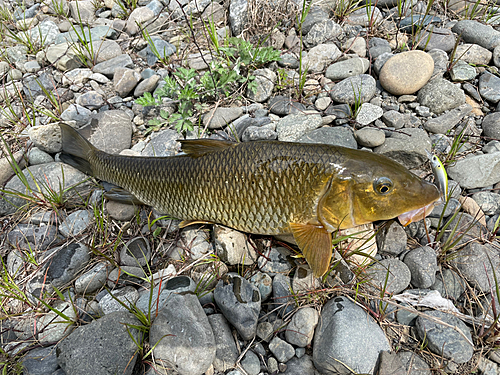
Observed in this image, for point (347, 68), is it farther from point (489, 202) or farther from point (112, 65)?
point (112, 65)

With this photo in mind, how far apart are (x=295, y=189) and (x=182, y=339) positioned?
1.63 meters

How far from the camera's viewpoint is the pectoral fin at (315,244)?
288cm

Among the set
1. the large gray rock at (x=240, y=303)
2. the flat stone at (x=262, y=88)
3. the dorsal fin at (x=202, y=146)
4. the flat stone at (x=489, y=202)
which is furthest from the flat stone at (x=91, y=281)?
the flat stone at (x=489, y=202)

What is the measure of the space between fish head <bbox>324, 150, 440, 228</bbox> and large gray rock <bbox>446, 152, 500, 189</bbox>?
953 mm

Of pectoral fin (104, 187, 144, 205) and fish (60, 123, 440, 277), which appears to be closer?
fish (60, 123, 440, 277)

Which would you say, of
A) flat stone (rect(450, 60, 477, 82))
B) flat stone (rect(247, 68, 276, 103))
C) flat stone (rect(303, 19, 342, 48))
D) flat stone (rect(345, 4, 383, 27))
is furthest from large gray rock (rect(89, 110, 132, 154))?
flat stone (rect(450, 60, 477, 82))

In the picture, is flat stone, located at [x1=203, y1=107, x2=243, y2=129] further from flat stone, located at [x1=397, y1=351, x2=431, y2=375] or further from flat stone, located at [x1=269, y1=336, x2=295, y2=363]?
flat stone, located at [x1=397, y1=351, x2=431, y2=375]

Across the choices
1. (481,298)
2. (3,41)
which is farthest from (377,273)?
(3,41)

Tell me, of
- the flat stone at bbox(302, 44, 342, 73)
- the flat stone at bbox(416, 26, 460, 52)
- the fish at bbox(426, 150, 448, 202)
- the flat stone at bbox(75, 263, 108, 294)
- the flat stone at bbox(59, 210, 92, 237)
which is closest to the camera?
the fish at bbox(426, 150, 448, 202)

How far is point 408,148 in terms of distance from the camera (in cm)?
368

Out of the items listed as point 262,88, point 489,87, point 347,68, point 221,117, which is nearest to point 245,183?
point 221,117

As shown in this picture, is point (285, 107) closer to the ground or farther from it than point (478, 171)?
farther from it

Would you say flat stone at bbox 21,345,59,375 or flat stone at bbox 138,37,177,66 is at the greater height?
flat stone at bbox 138,37,177,66

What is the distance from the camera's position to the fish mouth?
3.07 m
